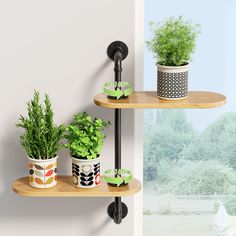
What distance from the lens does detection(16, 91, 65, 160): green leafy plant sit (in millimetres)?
1754

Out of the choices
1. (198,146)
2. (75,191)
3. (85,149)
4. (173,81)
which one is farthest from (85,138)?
(198,146)

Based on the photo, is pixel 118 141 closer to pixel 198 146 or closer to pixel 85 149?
pixel 85 149

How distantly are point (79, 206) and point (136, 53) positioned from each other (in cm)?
42

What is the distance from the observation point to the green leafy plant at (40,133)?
1.75 meters

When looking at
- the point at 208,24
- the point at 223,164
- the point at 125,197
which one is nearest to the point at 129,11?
the point at 208,24

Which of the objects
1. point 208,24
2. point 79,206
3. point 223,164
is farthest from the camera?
point 223,164

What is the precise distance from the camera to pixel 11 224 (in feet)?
6.27

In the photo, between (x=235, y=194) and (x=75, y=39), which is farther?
(x=235, y=194)

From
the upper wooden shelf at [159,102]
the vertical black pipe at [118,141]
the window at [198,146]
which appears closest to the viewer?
the upper wooden shelf at [159,102]

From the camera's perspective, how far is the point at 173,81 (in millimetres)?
1695

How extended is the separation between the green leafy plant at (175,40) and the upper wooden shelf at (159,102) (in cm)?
9

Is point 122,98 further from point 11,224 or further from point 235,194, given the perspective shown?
point 235,194

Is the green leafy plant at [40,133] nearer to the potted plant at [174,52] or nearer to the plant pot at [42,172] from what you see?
the plant pot at [42,172]

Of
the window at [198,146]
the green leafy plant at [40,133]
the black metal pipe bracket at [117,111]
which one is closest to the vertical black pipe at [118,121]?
the black metal pipe bracket at [117,111]
